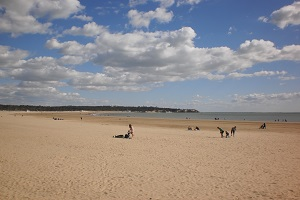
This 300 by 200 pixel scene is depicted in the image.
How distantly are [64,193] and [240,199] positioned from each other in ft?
17.7

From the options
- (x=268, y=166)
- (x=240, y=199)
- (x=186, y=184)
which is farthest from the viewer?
(x=268, y=166)

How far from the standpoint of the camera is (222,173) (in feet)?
36.2

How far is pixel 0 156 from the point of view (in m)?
13.8

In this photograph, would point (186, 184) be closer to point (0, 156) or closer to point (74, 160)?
point (74, 160)

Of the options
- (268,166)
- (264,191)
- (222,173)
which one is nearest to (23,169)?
(222,173)

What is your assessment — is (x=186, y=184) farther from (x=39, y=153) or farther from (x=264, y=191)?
(x=39, y=153)

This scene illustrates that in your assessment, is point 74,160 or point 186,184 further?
point 74,160

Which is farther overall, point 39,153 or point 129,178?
point 39,153

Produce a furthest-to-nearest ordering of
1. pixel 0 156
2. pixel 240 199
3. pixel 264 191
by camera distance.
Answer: pixel 0 156, pixel 264 191, pixel 240 199

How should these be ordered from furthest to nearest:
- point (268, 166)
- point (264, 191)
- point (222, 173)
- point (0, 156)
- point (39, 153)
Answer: point (39, 153) < point (0, 156) < point (268, 166) < point (222, 173) < point (264, 191)

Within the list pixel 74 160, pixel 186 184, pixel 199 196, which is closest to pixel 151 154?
pixel 74 160

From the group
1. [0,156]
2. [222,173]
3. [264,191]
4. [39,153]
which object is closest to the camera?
[264,191]

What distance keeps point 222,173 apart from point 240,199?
312 cm

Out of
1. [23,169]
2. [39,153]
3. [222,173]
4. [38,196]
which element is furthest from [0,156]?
[222,173]
